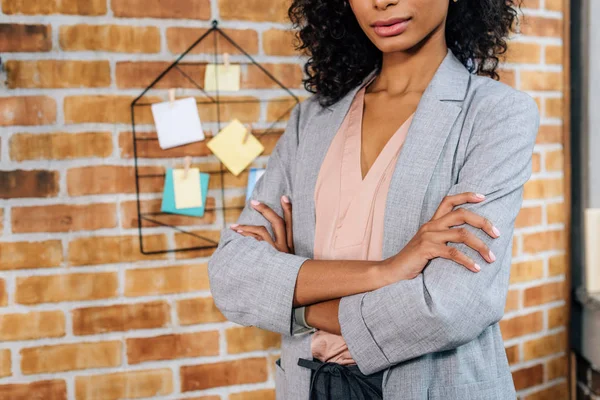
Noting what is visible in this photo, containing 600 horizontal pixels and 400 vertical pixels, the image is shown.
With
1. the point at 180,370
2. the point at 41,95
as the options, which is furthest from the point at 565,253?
the point at 41,95

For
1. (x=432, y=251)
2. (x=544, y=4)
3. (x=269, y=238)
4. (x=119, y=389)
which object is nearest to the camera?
(x=432, y=251)

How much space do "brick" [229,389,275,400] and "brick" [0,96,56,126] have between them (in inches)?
38.3

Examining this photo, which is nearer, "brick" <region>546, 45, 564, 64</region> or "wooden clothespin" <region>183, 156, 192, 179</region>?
"wooden clothespin" <region>183, 156, 192, 179</region>

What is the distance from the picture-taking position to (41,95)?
5.14 ft

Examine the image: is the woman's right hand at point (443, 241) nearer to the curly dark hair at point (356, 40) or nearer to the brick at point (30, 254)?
the curly dark hair at point (356, 40)

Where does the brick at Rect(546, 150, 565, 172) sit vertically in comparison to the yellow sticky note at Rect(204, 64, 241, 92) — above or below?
below

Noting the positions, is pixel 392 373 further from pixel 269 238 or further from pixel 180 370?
pixel 180 370

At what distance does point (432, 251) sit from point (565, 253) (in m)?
1.37

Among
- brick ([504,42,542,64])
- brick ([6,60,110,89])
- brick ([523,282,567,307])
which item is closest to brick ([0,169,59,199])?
brick ([6,60,110,89])

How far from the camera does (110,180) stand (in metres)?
1.62

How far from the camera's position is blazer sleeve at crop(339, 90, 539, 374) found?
0.93m

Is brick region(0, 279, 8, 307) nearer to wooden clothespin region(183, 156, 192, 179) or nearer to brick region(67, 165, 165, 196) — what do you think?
brick region(67, 165, 165, 196)

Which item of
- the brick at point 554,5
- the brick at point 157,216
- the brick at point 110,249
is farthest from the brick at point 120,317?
the brick at point 554,5

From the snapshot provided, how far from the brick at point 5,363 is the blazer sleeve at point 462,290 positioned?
3.57 ft
